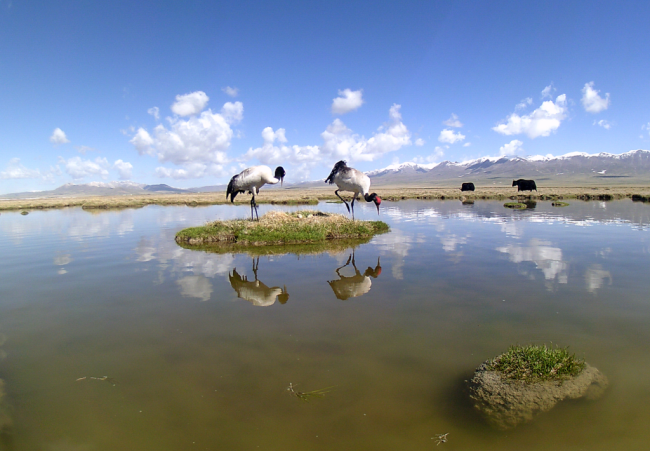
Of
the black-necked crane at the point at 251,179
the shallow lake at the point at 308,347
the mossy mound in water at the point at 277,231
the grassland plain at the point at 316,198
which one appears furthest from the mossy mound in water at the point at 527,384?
the grassland plain at the point at 316,198

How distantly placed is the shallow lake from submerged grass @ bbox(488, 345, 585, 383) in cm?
43

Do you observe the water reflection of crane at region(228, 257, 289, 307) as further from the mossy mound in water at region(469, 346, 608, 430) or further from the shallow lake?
the mossy mound in water at region(469, 346, 608, 430)

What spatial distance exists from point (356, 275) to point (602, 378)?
21.8 ft

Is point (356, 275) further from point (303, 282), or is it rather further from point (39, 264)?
point (39, 264)

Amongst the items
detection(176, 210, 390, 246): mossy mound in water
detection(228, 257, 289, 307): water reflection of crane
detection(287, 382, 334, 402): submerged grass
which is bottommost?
detection(287, 382, 334, 402): submerged grass

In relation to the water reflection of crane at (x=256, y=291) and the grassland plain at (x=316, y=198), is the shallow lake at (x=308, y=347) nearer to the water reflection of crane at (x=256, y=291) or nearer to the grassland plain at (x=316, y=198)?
the water reflection of crane at (x=256, y=291)

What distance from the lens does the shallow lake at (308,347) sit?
4211mm

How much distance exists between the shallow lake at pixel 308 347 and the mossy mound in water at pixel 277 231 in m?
3.73

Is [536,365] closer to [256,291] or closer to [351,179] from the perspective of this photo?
[256,291]

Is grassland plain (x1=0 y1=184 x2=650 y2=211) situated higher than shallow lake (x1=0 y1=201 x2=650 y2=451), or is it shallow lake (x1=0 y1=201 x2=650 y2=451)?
grassland plain (x1=0 y1=184 x2=650 y2=211)

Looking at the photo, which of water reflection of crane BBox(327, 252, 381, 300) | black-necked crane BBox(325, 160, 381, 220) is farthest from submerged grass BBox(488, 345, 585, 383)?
black-necked crane BBox(325, 160, 381, 220)

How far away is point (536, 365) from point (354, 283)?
5.53 m

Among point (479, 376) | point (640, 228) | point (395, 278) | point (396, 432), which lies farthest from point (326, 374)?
point (640, 228)

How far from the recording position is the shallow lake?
4211 millimetres
